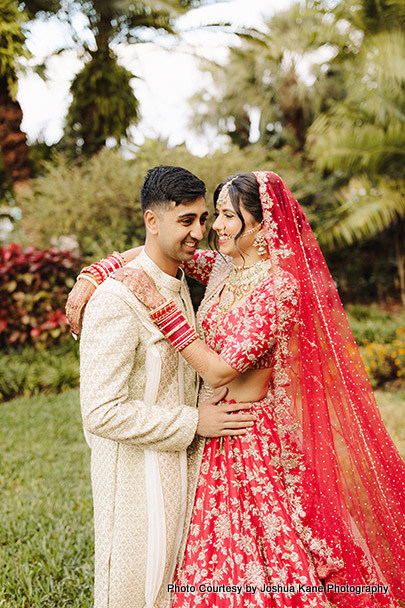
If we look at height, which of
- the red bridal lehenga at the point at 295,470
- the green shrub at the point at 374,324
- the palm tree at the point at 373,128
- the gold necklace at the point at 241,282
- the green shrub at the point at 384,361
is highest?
the palm tree at the point at 373,128

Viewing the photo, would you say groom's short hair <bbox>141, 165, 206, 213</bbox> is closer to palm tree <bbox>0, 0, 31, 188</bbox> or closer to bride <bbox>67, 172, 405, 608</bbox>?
bride <bbox>67, 172, 405, 608</bbox>

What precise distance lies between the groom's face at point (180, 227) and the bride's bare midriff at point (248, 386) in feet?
1.84

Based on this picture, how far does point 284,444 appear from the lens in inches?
81.3

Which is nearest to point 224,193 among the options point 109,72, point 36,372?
point 36,372

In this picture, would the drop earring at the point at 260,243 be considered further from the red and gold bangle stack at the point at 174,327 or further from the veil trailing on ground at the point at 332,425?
the red and gold bangle stack at the point at 174,327

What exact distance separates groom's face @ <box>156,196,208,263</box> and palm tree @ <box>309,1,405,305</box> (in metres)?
6.61

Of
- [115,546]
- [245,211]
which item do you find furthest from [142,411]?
[245,211]

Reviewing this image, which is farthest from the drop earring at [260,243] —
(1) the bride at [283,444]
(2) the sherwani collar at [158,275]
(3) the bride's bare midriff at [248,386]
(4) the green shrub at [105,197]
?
A: (4) the green shrub at [105,197]

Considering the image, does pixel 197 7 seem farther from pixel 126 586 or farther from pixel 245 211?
pixel 126 586

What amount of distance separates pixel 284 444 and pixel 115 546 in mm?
727

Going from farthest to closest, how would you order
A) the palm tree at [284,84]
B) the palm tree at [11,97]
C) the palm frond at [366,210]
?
the palm tree at [284,84] < the palm frond at [366,210] < the palm tree at [11,97]

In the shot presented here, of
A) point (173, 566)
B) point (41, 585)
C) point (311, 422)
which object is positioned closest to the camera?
point (173, 566)

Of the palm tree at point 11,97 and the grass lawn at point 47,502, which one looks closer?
the grass lawn at point 47,502

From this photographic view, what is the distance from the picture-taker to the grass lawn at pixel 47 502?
3037 millimetres
